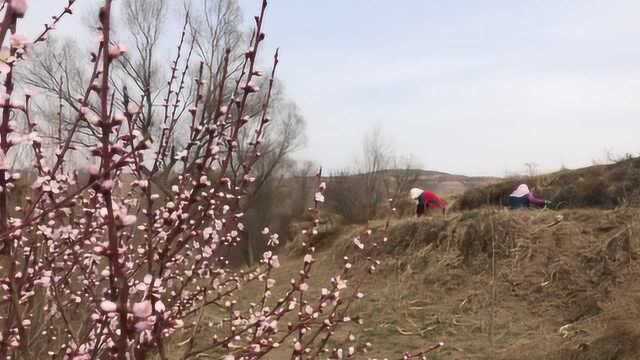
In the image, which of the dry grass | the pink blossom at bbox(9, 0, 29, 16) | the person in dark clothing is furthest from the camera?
the person in dark clothing

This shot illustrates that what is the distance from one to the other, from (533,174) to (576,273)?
4586 millimetres

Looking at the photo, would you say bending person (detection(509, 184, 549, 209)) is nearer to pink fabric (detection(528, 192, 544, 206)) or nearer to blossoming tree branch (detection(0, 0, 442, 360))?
pink fabric (detection(528, 192, 544, 206))

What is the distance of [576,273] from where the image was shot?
6.84 meters

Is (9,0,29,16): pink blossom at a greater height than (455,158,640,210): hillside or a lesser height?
greater

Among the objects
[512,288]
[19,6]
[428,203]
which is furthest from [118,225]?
[428,203]

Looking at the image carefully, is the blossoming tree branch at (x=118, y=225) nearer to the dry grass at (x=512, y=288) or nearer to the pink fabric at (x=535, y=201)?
the dry grass at (x=512, y=288)

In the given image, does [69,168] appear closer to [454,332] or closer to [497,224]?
[454,332]

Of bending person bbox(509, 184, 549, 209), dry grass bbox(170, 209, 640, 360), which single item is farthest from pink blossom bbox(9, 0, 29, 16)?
bending person bbox(509, 184, 549, 209)

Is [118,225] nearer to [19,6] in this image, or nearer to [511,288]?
[19,6]

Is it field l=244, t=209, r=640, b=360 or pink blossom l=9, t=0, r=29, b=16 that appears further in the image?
field l=244, t=209, r=640, b=360

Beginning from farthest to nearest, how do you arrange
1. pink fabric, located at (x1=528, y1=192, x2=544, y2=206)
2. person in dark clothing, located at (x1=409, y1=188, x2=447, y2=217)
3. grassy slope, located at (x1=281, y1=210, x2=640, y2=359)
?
person in dark clothing, located at (x1=409, y1=188, x2=447, y2=217), pink fabric, located at (x1=528, y1=192, x2=544, y2=206), grassy slope, located at (x1=281, y1=210, x2=640, y2=359)

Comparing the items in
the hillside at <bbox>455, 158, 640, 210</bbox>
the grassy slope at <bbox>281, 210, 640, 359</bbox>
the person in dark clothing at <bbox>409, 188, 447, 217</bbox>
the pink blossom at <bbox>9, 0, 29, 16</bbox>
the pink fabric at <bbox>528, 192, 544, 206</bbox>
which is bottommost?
the grassy slope at <bbox>281, 210, 640, 359</bbox>

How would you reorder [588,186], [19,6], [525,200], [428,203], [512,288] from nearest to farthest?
[19,6] → [512,288] → [588,186] → [525,200] → [428,203]

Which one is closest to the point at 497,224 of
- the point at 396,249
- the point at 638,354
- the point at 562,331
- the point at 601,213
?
the point at 601,213
